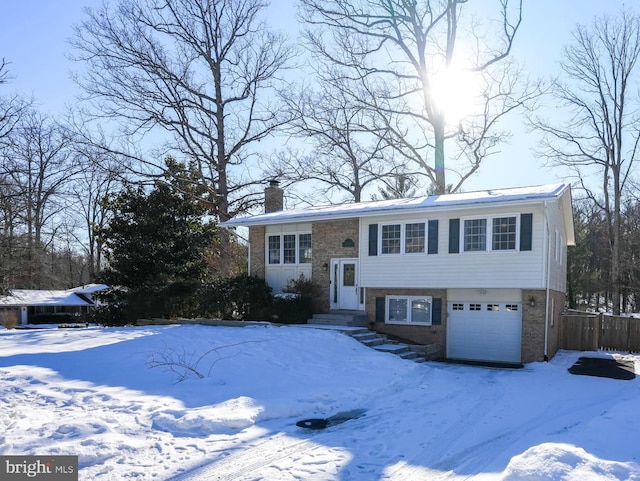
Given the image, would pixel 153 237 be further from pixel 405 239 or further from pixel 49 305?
pixel 49 305

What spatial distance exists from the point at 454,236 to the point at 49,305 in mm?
37683

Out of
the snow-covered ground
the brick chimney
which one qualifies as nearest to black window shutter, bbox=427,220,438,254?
the snow-covered ground

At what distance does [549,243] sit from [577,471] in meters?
11.1

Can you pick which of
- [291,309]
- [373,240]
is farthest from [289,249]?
[373,240]

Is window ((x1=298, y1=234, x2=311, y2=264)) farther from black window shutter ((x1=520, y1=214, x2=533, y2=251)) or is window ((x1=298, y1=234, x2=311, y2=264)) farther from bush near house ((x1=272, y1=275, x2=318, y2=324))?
black window shutter ((x1=520, y1=214, x2=533, y2=251))

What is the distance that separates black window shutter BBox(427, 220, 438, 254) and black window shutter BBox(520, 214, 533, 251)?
2.59 metres

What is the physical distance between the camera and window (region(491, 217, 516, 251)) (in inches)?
561

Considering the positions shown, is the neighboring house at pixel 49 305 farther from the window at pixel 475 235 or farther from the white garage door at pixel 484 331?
the window at pixel 475 235

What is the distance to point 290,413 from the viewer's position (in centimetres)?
759

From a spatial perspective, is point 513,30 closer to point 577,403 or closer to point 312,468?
point 577,403

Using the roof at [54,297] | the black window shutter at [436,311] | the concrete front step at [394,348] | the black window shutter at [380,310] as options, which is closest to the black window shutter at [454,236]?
the black window shutter at [436,311]

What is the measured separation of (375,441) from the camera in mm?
6250

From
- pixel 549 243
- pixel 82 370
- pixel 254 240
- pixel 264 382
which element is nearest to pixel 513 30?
pixel 549 243

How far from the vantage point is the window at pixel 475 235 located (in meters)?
14.7
